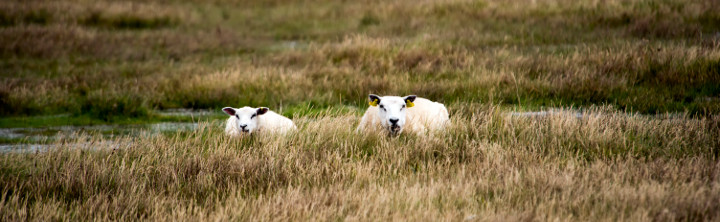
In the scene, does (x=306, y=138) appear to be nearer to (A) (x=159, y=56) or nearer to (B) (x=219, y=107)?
(B) (x=219, y=107)

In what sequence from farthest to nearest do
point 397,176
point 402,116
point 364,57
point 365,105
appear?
point 364,57 → point 365,105 → point 402,116 → point 397,176

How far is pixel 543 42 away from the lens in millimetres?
18297

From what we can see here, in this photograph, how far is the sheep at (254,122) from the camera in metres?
8.84

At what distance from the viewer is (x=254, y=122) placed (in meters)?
9.15

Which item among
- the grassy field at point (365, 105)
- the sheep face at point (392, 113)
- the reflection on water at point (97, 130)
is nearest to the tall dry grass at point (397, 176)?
the grassy field at point (365, 105)

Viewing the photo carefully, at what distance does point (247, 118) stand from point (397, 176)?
293 centimetres

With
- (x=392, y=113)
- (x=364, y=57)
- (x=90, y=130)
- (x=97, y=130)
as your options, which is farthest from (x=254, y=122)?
(x=364, y=57)

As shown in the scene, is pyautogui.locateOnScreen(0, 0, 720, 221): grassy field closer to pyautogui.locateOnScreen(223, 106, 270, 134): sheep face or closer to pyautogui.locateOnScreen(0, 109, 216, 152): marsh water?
pyautogui.locateOnScreen(223, 106, 270, 134): sheep face

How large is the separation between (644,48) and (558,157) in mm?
8751

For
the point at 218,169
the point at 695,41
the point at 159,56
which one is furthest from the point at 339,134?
the point at 159,56

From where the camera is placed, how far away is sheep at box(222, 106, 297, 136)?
29.0ft

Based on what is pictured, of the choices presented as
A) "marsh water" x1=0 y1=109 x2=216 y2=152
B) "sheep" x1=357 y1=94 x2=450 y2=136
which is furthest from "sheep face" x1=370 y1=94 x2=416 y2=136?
"marsh water" x1=0 y1=109 x2=216 y2=152

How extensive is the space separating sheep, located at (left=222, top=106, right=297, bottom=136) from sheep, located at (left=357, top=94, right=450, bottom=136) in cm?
116

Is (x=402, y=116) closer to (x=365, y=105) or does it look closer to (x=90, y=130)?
(x=365, y=105)
